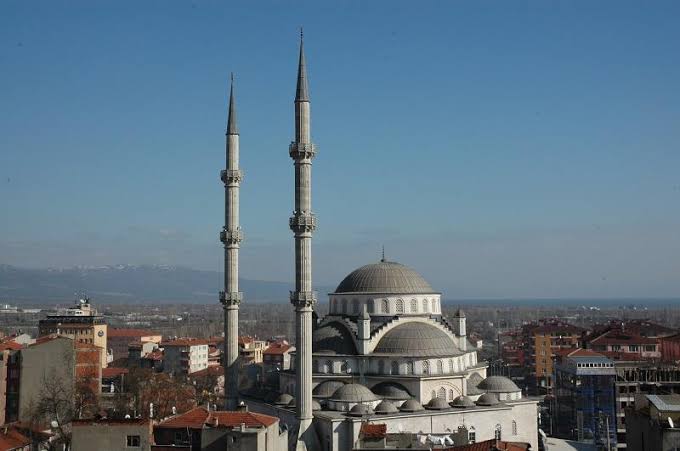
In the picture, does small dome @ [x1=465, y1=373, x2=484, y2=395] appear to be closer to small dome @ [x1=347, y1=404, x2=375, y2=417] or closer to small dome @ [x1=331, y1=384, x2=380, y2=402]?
small dome @ [x1=331, y1=384, x2=380, y2=402]

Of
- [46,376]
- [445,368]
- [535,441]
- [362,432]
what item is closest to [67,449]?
[362,432]

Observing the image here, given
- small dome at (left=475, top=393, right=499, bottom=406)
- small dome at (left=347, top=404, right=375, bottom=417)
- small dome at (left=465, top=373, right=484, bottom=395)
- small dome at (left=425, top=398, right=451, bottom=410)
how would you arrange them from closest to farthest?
small dome at (left=347, top=404, right=375, bottom=417) → small dome at (left=425, top=398, right=451, bottom=410) → small dome at (left=475, top=393, right=499, bottom=406) → small dome at (left=465, top=373, right=484, bottom=395)

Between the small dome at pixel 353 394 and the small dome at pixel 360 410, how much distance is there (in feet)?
1.20

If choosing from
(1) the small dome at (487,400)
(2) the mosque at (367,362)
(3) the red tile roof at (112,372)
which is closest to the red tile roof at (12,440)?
(2) the mosque at (367,362)

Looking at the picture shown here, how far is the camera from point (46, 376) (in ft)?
118

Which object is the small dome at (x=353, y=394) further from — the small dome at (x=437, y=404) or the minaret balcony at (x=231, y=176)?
the minaret balcony at (x=231, y=176)

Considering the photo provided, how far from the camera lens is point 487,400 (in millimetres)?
31812

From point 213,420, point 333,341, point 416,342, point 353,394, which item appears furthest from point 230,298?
point 213,420

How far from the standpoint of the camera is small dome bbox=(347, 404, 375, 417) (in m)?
29.0

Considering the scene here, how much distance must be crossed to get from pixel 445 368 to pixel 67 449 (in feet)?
44.5

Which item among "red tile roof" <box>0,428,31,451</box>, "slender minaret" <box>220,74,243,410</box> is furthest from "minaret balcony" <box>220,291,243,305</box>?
"red tile roof" <box>0,428,31,451</box>

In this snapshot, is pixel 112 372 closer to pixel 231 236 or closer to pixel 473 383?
pixel 231 236

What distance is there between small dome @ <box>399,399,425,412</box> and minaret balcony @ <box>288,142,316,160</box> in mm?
9144

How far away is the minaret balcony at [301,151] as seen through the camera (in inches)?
1196
